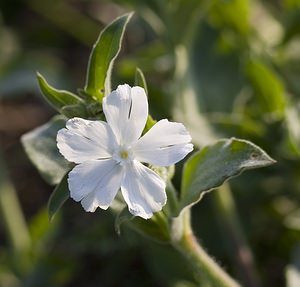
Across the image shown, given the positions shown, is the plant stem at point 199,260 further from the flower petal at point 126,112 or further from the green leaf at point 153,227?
the flower petal at point 126,112

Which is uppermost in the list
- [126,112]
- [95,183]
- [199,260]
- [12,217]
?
[126,112]

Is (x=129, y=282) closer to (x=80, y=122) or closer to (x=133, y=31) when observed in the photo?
(x=80, y=122)

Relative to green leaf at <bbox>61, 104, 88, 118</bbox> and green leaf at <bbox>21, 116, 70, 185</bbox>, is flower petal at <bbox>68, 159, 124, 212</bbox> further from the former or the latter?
green leaf at <bbox>21, 116, 70, 185</bbox>

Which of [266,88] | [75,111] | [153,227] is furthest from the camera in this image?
[266,88]

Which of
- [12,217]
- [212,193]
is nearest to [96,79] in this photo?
[212,193]

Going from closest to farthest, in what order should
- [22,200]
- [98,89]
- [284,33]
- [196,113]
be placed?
[98,89]
[196,113]
[284,33]
[22,200]

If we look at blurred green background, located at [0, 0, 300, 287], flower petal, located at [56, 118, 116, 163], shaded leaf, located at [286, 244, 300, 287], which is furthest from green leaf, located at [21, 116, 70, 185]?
shaded leaf, located at [286, 244, 300, 287]

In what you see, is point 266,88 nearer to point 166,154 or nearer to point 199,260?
point 199,260

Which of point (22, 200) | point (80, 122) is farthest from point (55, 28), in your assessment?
point (80, 122)
